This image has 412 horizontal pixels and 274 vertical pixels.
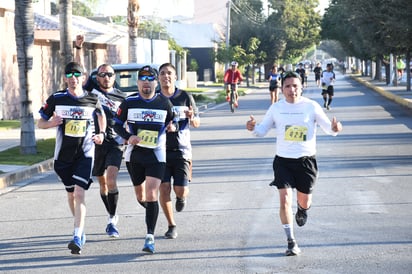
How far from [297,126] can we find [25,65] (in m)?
10.8

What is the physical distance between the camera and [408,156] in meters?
17.9

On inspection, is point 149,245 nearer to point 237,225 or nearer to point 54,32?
point 237,225

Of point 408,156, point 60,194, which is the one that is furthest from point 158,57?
point 60,194

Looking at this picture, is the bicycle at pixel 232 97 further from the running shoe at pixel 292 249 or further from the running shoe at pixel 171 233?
the running shoe at pixel 292 249

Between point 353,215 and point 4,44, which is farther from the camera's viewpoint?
point 4,44

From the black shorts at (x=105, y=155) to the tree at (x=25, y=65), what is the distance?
8.47m

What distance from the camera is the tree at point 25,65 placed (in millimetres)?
18484

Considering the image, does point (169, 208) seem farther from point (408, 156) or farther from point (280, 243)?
point (408, 156)

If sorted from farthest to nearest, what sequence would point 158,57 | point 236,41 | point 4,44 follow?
point 236,41, point 158,57, point 4,44

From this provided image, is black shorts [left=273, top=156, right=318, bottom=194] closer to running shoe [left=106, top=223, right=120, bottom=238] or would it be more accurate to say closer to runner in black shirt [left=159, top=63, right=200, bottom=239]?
runner in black shirt [left=159, top=63, right=200, bottom=239]

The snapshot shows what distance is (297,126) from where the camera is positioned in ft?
29.4

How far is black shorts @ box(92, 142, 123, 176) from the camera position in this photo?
10.3 meters

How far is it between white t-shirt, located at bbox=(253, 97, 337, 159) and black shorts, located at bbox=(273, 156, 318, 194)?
0.06 meters

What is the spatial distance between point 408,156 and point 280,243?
922 centimetres
